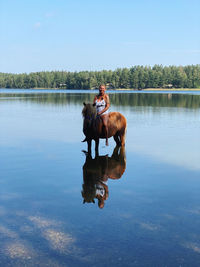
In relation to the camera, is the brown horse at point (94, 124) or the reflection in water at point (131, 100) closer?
the brown horse at point (94, 124)

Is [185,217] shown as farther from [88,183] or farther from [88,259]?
[88,183]

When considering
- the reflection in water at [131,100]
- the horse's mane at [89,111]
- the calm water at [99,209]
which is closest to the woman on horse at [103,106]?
the horse's mane at [89,111]

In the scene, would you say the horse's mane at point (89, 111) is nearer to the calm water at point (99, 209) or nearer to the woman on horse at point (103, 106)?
the woman on horse at point (103, 106)

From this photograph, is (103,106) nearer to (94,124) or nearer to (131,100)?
(94,124)

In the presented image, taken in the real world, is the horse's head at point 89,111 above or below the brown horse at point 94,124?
above

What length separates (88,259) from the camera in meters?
4.64

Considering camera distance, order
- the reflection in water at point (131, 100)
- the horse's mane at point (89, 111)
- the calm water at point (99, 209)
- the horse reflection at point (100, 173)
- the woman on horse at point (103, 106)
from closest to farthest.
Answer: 1. the calm water at point (99, 209)
2. the horse reflection at point (100, 173)
3. the horse's mane at point (89, 111)
4. the woman on horse at point (103, 106)
5. the reflection in water at point (131, 100)

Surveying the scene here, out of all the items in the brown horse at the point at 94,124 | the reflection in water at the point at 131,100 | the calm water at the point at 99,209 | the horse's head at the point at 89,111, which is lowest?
the calm water at the point at 99,209

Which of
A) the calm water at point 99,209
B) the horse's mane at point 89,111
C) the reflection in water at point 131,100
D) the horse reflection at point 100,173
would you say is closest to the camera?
the calm water at point 99,209

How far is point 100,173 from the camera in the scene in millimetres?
9359

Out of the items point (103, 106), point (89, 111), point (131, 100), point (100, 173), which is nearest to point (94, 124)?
point (89, 111)

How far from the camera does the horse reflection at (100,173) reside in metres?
7.42

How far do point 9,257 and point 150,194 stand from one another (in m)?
3.85

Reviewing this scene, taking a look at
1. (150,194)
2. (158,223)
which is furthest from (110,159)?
(158,223)
